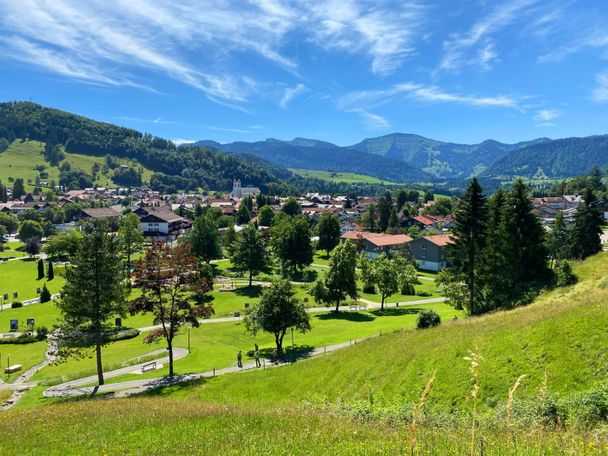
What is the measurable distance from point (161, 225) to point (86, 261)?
418 feet

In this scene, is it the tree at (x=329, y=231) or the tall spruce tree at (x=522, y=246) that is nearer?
the tall spruce tree at (x=522, y=246)

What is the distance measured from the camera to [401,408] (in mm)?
14305

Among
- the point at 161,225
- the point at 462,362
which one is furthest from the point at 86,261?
the point at 161,225

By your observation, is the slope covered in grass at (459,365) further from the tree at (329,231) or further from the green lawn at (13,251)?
the green lawn at (13,251)

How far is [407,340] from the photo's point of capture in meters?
25.7

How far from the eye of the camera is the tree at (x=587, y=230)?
66375 millimetres

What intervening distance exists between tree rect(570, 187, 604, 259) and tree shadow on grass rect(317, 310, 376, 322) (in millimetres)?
36890

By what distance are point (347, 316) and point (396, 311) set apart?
7.23 m

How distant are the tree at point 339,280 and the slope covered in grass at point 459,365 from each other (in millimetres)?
30923

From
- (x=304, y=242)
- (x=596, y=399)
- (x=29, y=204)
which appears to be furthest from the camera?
(x=29, y=204)

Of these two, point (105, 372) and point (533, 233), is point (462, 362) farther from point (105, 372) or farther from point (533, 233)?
point (105, 372)

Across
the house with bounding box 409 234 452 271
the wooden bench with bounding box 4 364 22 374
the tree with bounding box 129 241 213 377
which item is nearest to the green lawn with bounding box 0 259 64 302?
the wooden bench with bounding box 4 364 22 374

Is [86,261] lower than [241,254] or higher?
higher

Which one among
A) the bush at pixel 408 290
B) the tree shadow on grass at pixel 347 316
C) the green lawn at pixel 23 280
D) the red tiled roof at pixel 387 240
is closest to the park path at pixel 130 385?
the tree shadow on grass at pixel 347 316
